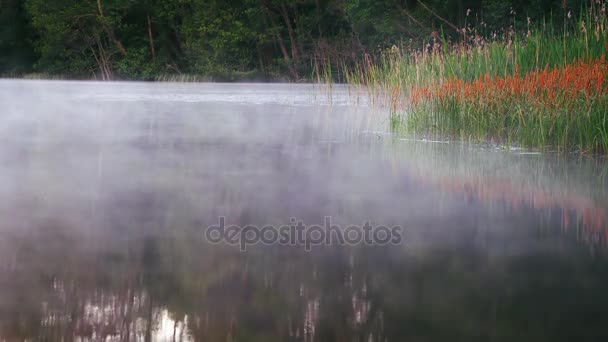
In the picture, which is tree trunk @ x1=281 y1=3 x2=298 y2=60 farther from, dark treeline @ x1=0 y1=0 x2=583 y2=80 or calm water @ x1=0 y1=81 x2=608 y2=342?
calm water @ x1=0 y1=81 x2=608 y2=342

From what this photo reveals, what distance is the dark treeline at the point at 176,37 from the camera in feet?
96.5

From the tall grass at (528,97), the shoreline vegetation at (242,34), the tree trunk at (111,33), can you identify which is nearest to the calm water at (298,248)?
the tall grass at (528,97)

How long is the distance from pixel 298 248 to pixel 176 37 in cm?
3233

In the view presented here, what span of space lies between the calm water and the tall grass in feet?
1.45

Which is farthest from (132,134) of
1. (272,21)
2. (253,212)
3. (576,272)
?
(272,21)

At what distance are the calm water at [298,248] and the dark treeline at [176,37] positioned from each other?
20.6 meters

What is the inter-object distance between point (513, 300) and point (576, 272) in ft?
1.66

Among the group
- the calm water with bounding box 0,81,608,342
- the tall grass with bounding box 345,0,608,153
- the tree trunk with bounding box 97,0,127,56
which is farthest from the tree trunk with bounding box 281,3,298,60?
the calm water with bounding box 0,81,608,342

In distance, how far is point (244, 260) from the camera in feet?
8.98

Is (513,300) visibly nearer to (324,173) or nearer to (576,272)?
(576,272)

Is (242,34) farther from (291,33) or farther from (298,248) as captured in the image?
(298,248)

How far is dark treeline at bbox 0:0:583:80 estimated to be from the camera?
29.4 meters

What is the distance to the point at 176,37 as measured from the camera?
3422 cm

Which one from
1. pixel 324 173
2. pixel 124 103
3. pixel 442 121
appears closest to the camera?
pixel 324 173
